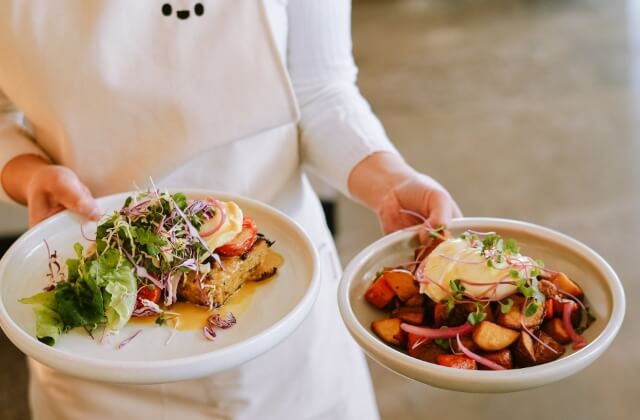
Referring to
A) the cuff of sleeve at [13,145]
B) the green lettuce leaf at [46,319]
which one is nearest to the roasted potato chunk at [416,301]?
the green lettuce leaf at [46,319]

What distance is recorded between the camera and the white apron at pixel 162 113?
115cm

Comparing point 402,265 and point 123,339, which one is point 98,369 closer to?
point 123,339

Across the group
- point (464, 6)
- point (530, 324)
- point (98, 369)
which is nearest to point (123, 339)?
point (98, 369)

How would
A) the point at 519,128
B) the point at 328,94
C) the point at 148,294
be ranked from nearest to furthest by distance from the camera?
the point at 148,294
the point at 328,94
the point at 519,128

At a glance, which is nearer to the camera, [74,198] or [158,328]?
[158,328]

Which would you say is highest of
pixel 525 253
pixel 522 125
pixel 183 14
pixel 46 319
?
pixel 183 14

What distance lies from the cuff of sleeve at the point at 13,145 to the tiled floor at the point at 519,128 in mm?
1529

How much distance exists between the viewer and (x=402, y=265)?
3.73 feet

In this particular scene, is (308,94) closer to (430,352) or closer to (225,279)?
(225,279)

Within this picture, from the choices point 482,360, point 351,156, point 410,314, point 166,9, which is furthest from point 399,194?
point 166,9

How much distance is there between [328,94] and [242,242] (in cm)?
40

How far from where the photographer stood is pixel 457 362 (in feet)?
3.06

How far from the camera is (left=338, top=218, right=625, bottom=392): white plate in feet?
2.90

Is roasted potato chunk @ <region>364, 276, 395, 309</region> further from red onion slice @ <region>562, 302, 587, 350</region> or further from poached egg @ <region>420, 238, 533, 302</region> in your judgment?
red onion slice @ <region>562, 302, 587, 350</region>
